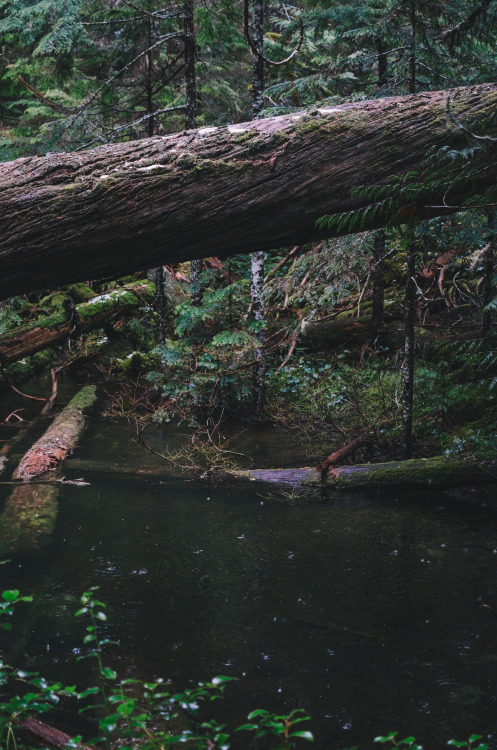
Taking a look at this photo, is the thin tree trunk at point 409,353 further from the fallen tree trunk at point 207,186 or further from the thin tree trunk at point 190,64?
the thin tree trunk at point 190,64

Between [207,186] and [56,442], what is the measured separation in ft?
20.2

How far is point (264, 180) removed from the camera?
315 cm

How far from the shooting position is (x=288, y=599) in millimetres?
4438

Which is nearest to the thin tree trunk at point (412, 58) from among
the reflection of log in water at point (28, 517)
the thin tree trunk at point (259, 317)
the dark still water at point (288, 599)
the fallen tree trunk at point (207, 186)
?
the thin tree trunk at point (259, 317)

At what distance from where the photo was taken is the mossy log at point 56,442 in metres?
7.47

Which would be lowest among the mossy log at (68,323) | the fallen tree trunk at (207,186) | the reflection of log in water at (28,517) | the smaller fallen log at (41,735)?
the reflection of log in water at (28,517)

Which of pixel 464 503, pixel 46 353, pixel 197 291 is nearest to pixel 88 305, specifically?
pixel 46 353

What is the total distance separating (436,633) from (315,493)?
9.58ft

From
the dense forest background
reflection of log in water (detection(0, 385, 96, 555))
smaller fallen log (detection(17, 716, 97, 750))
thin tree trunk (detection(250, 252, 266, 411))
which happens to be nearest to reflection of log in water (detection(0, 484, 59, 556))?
reflection of log in water (detection(0, 385, 96, 555))

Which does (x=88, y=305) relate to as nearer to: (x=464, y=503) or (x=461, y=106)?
(x=464, y=503)

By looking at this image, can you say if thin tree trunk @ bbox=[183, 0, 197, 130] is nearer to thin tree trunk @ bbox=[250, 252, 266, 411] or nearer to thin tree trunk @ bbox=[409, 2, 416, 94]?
thin tree trunk @ bbox=[250, 252, 266, 411]

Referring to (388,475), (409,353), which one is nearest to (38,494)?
(388,475)

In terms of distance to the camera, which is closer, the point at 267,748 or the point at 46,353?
the point at 267,748

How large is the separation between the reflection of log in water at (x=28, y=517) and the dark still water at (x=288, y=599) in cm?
4
